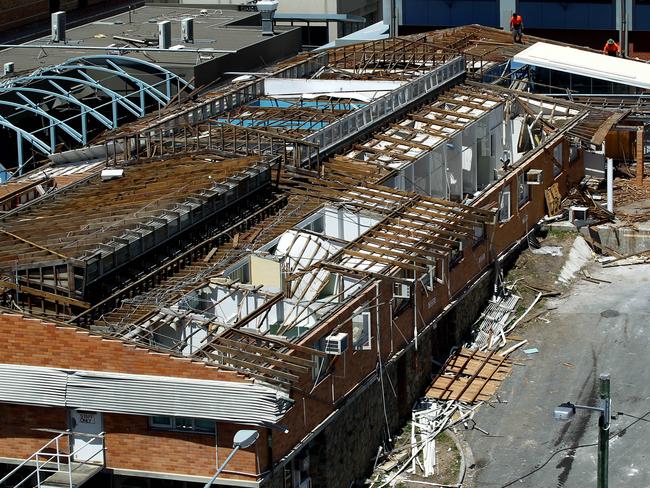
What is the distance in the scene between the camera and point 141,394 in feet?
124

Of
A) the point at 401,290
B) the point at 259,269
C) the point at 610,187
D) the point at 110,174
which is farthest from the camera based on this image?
the point at 610,187

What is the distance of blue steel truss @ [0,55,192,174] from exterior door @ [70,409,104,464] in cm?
1815

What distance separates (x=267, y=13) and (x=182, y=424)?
38.8 m

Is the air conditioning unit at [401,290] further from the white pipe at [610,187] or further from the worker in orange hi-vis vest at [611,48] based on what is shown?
the worker in orange hi-vis vest at [611,48]

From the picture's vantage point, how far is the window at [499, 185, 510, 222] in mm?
56031

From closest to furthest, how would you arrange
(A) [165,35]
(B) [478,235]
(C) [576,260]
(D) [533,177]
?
(B) [478,235]
(C) [576,260]
(D) [533,177]
(A) [165,35]

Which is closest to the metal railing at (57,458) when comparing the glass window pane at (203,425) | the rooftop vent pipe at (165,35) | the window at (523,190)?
the glass window pane at (203,425)

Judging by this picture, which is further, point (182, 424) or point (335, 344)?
point (335, 344)

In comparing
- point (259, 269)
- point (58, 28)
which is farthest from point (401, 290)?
point (58, 28)

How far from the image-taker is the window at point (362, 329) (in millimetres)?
43188

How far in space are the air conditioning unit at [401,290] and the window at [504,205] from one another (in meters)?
10.6

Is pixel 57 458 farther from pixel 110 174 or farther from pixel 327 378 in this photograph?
pixel 110 174

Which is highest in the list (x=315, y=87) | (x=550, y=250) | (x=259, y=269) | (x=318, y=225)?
(x=315, y=87)

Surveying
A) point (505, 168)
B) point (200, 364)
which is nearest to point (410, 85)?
point (505, 168)
